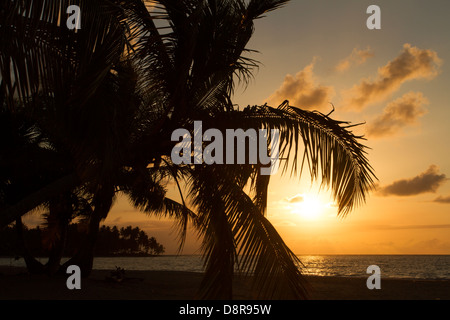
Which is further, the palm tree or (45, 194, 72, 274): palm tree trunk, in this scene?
(45, 194, 72, 274): palm tree trunk

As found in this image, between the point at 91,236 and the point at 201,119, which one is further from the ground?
the point at 201,119

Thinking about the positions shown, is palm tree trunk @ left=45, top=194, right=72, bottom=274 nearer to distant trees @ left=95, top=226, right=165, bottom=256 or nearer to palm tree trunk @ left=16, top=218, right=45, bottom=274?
palm tree trunk @ left=16, top=218, right=45, bottom=274

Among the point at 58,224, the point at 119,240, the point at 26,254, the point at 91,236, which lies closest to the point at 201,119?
the point at 91,236

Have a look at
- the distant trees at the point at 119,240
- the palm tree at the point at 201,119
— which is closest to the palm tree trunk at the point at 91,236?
the palm tree at the point at 201,119

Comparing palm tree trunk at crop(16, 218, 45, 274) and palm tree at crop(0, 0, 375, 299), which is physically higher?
palm tree at crop(0, 0, 375, 299)

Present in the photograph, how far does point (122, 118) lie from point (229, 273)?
3000mm

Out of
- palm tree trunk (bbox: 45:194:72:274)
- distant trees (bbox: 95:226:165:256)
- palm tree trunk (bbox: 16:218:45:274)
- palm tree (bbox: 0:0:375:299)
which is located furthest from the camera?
distant trees (bbox: 95:226:165:256)

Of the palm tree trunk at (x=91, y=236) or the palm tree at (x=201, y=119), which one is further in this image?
the palm tree trunk at (x=91, y=236)

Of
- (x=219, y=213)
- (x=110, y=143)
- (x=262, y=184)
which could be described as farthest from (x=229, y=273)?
(x=110, y=143)

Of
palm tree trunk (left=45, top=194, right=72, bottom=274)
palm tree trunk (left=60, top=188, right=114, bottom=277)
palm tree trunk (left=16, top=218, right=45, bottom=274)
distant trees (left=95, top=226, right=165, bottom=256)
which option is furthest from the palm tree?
distant trees (left=95, top=226, right=165, bottom=256)

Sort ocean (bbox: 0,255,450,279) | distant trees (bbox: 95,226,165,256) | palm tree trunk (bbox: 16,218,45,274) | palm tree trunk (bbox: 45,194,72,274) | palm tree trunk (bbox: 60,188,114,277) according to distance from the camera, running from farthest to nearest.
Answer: distant trees (bbox: 95,226,165,256), ocean (bbox: 0,255,450,279), palm tree trunk (bbox: 16,218,45,274), palm tree trunk (bbox: 45,194,72,274), palm tree trunk (bbox: 60,188,114,277)

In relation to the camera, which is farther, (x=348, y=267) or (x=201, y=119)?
(x=348, y=267)

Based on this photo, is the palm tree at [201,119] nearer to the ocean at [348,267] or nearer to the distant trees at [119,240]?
the ocean at [348,267]

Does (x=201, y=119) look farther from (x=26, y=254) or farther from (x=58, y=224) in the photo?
(x=26, y=254)
